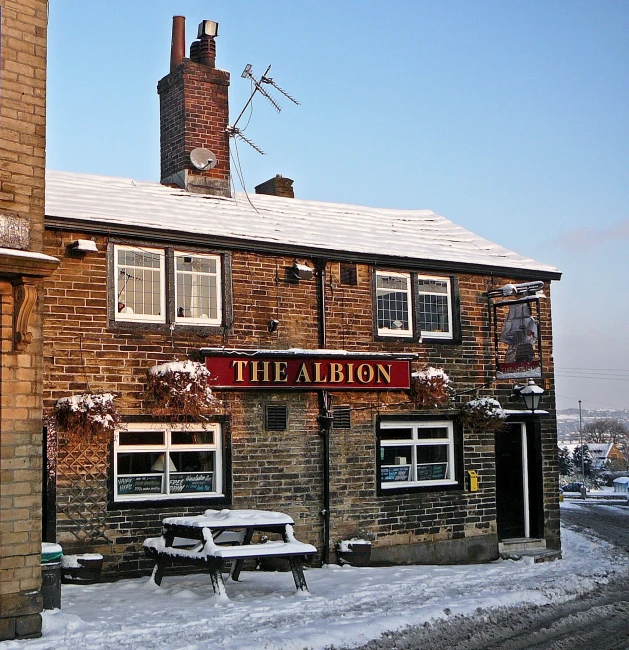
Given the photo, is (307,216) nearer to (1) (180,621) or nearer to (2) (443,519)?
(2) (443,519)

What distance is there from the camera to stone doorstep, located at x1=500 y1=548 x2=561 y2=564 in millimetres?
16453

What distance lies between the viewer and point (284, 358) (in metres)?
14.8

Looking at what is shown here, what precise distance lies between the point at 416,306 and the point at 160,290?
188 inches

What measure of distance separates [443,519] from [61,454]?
7000mm

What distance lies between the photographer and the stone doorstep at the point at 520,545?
16859 mm

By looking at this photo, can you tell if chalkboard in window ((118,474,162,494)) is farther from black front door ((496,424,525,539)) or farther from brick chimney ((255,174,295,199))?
brick chimney ((255,174,295,199))

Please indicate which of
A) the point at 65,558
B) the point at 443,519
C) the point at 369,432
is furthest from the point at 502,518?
the point at 65,558

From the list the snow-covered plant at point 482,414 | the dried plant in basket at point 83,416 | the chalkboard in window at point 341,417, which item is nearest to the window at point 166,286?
the dried plant in basket at point 83,416

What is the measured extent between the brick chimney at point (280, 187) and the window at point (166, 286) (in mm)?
5418

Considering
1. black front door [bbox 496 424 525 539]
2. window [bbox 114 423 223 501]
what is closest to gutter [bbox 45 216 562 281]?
window [bbox 114 423 223 501]

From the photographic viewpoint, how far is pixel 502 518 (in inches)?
678

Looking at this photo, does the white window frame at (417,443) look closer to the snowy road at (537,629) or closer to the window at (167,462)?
the window at (167,462)

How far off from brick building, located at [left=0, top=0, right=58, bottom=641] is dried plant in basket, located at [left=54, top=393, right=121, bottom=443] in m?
3.16

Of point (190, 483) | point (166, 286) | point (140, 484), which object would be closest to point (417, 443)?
point (190, 483)
